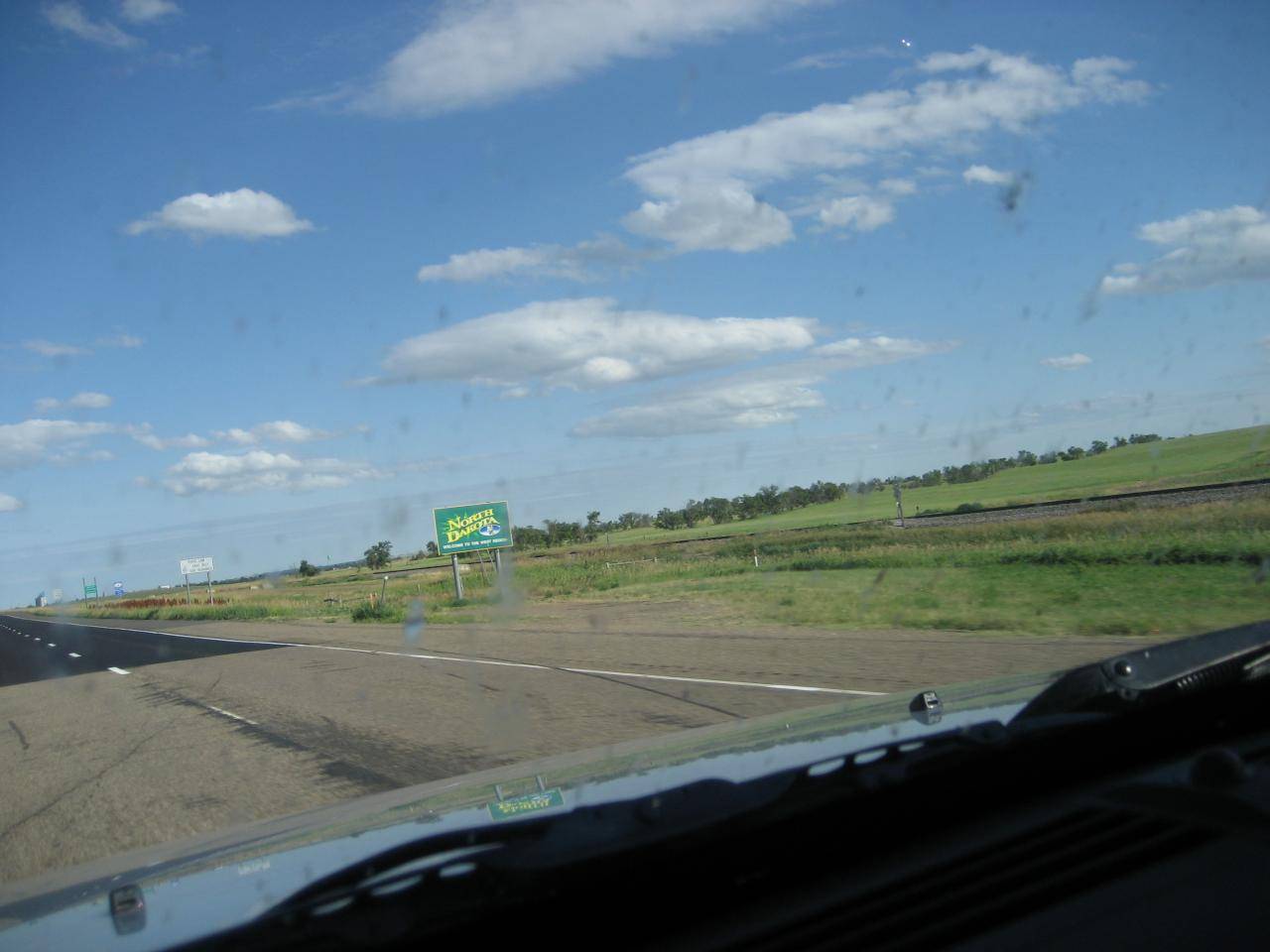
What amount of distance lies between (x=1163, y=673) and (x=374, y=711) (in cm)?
1052

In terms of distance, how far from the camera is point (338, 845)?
4027 millimetres

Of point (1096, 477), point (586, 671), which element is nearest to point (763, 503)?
point (1096, 477)

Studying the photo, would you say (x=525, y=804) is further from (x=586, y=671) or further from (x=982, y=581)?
(x=982, y=581)

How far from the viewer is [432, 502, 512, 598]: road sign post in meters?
48.6

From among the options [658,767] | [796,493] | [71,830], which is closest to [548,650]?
[71,830]

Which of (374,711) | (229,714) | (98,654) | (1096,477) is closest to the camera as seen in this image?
(374,711)

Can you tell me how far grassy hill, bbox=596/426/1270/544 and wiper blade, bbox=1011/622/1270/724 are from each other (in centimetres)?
5262

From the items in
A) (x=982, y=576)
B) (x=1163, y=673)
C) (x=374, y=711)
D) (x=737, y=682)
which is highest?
(x=1163, y=673)

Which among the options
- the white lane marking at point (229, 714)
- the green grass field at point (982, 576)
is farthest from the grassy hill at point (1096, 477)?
the white lane marking at point (229, 714)

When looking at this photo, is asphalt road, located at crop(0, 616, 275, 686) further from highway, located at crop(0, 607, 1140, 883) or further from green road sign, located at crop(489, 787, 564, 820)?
green road sign, located at crop(489, 787, 564, 820)

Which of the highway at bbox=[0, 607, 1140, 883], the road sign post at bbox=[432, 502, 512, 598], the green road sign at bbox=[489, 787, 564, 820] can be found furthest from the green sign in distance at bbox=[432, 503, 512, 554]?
the green road sign at bbox=[489, 787, 564, 820]

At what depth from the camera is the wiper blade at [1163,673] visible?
3775 mm

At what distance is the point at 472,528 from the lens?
4922cm

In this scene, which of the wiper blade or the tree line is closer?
the wiper blade
